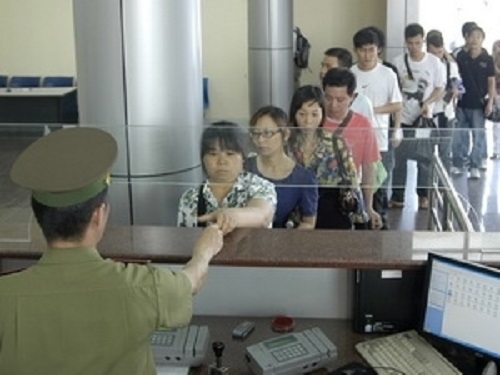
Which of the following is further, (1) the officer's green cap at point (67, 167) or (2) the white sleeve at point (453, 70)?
(2) the white sleeve at point (453, 70)

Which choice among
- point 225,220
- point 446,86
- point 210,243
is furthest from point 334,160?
point 446,86

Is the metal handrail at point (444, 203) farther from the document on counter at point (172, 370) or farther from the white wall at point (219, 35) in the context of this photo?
the white wall at point (219, 35)

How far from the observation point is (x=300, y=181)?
10.8ft

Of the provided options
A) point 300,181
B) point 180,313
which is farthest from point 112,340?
point 300,181

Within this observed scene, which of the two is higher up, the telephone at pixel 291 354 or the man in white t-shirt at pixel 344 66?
the man in white t-shirt at pixel 344 66

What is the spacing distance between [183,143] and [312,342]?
1404mm

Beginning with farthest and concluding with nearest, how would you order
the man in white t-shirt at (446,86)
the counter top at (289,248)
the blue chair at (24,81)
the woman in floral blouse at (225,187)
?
the blue chair at (24,81), the man in white t-shirt at (446,86), the woman in floral blouse at (225,187), the counter top at (289,248)

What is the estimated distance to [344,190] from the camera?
3480 mm

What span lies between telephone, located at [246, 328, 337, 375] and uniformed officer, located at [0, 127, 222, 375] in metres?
0.66

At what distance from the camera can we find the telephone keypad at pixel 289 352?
2418mm

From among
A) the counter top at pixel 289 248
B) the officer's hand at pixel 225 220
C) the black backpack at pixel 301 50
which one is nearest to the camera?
the counter top at pixel 289 248

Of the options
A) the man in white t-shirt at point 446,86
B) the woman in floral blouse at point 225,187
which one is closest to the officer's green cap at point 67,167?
the woman in floral blouse at point 225,187

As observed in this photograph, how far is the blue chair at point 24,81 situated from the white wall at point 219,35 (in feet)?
0.59

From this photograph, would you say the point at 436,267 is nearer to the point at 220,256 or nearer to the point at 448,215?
the point at 220,256
